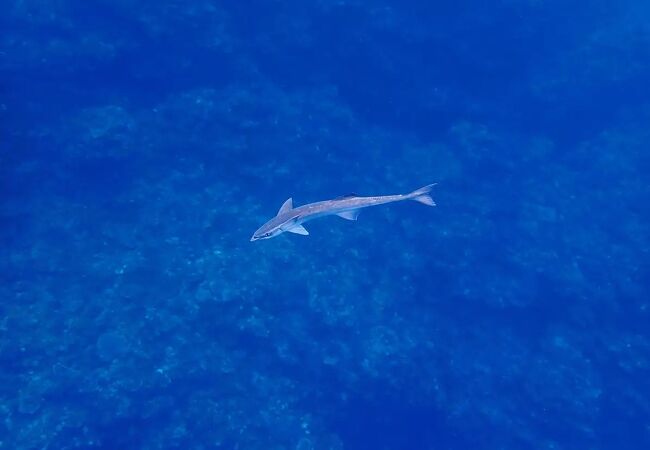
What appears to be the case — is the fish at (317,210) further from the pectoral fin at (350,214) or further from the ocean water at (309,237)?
the ocean water at (309,237)

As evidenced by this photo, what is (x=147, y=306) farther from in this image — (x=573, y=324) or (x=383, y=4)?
(x=383, y=4)

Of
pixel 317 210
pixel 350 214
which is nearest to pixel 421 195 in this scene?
pixel 350 214

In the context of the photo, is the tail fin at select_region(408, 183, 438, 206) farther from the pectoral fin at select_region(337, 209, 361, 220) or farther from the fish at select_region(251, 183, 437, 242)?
the pectoral fin at select_region(337, 209, 361, 220)

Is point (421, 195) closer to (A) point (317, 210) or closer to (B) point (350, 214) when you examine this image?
(B) point (350, 214)

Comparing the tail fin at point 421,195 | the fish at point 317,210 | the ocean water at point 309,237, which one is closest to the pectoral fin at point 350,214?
the fish at point 317,210

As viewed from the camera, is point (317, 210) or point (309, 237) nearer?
point (317, 210)

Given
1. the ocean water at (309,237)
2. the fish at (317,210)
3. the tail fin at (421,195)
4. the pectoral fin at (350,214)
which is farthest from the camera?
the ocean water at (309,237)

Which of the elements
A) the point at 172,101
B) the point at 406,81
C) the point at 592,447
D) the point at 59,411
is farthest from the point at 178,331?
the point at 406,81

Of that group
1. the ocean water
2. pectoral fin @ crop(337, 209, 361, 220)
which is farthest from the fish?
the ocean water
